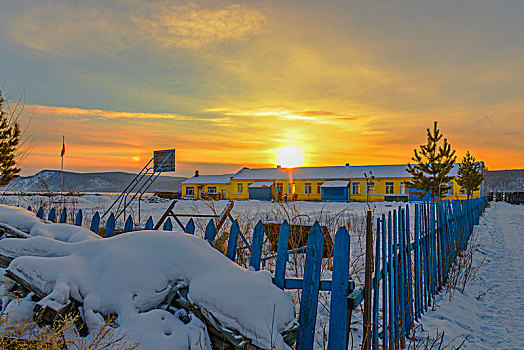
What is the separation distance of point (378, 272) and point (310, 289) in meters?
0.87

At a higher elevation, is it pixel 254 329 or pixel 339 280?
pixel 339 280

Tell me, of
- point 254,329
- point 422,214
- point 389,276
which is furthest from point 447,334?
point 254,329

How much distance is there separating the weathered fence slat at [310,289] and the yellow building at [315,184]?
1320 inches

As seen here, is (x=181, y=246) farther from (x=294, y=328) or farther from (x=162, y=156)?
(x=162, y=156)

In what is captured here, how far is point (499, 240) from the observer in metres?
11.9

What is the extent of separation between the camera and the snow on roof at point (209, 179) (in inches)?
1881

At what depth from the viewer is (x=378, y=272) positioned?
309 cm

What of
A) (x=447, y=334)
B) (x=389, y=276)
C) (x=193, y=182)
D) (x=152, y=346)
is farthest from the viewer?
(x=193, y=182)

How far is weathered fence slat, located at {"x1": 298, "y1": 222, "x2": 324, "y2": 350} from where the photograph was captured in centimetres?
251

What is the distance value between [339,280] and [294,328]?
459 millimetres

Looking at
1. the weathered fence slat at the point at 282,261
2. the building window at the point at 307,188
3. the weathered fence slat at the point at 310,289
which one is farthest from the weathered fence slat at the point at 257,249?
the building window at the point at 307,188

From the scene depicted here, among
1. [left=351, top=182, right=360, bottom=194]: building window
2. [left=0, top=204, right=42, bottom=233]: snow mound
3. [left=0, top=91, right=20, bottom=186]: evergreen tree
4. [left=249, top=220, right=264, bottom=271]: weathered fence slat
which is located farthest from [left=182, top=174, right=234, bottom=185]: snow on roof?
[left=249, top=220, right=264, bottom=271]: weathered fence slat

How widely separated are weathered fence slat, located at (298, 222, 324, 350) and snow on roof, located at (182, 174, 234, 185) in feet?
147

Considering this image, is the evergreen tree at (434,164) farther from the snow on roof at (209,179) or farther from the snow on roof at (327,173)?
the snow on roof at (209,179)
